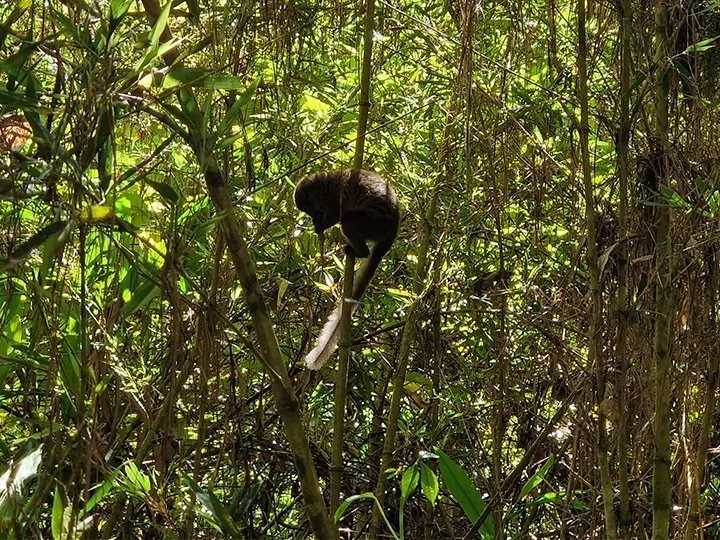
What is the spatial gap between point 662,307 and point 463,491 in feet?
2.24

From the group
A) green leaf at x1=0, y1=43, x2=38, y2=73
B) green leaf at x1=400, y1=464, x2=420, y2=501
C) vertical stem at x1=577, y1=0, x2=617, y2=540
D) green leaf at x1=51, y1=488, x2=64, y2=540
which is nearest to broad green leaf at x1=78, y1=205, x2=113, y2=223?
green leaf at x1=0, y1=43, x2=38, y2=73

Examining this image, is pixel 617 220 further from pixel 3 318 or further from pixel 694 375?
pixel 3 318

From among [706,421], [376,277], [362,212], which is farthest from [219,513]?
[362,212]

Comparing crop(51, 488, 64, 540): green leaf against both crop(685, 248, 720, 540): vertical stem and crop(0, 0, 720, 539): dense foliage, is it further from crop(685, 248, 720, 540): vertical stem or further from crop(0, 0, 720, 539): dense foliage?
crop(685, 248, 720, 540): vertical stem

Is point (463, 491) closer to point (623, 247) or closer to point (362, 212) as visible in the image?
point (623, 247)

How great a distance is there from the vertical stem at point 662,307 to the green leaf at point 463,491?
45cm

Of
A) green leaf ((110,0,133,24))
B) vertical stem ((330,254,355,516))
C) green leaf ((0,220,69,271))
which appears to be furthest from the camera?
vertical stem ((330,254,355,516))

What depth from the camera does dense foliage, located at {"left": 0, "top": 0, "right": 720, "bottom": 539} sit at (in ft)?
4.38

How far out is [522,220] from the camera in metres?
3.13

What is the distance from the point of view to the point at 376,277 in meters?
3.48

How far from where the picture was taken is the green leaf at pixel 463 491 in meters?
2.12

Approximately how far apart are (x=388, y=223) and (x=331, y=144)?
87cm

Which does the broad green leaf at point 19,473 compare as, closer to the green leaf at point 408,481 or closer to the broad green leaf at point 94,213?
the broad green leaf at point 94,213

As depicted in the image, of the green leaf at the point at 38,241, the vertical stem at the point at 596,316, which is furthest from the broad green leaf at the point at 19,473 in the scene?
the vertical stem at the point at 596,316
